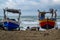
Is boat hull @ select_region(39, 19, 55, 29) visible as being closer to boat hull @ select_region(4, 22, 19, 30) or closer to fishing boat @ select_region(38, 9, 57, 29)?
fishing boat @ select_region(38, 9, 57, 29)

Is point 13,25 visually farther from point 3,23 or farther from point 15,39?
point 15,39

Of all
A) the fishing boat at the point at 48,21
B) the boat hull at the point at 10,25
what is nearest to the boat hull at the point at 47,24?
the fishing boat at the point at 48,21

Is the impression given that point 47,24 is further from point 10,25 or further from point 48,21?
point 10,25

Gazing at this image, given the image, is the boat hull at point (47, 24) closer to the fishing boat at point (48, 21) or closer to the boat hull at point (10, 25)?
the fishing boat at point (48, 21)

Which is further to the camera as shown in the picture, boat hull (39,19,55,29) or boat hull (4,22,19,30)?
boat hull (39,19,55,29)

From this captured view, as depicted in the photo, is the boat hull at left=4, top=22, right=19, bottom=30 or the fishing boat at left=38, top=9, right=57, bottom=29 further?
the fishing boat at left=38, top=9, right=57, bottom=29

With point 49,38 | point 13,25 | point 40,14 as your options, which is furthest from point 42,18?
point 49,38

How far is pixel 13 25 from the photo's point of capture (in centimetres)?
2527

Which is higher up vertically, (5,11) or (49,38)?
(5,11)

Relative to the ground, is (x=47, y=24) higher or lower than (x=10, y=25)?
lower

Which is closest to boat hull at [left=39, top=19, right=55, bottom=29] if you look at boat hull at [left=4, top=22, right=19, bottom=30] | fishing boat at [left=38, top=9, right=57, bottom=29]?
fishing boat at [left=38, top=9, right=57, bottom=29]

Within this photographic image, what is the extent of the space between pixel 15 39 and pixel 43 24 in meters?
15.9

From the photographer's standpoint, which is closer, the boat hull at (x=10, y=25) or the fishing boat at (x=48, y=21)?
the boat hull at (x=10, y=25)

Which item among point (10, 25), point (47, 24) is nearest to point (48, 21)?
point (47, 24)
